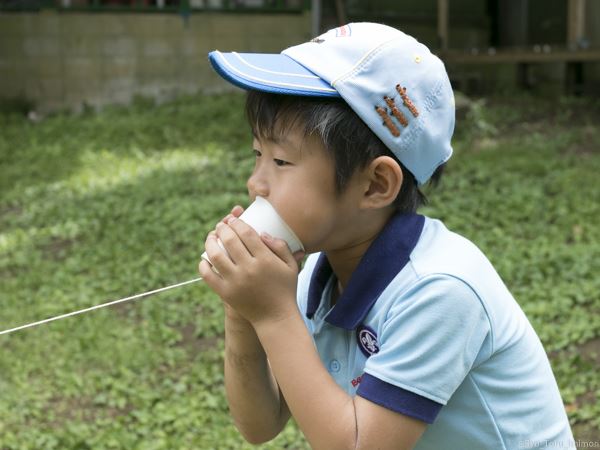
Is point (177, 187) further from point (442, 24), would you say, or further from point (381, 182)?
point (381, 182)

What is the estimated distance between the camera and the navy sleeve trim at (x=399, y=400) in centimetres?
155

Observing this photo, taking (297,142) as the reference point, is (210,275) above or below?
below

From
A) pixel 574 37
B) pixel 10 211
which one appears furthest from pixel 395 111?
pixel 574 37

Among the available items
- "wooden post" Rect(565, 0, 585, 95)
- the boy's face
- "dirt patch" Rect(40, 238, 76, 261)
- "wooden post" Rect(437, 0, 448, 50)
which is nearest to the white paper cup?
the boy's face

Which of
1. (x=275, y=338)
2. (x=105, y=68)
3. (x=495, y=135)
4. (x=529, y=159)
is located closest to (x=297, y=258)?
(x=275, y=338)

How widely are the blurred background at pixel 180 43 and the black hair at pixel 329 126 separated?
7.83 metres

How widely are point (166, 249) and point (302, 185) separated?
3947 mm

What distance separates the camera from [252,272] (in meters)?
1.61

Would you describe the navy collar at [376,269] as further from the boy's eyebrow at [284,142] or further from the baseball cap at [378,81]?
the boy's eyebrow at [284,142]

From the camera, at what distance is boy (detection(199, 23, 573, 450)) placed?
1.57 meters

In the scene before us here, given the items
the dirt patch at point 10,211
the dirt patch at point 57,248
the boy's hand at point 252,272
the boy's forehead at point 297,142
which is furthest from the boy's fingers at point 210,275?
the dirt patch at point 10,211

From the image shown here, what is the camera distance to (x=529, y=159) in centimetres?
677

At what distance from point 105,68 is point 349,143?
865 cm

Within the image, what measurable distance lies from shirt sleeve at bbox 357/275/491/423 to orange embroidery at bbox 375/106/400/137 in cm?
27
